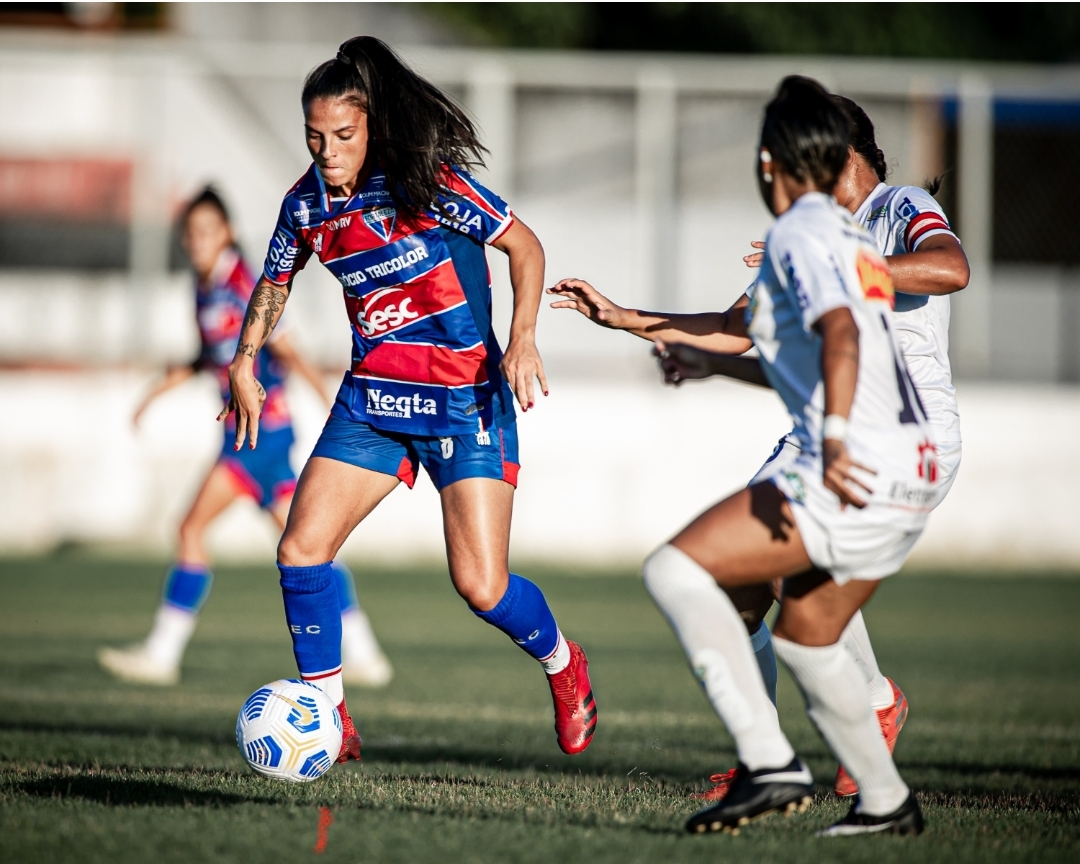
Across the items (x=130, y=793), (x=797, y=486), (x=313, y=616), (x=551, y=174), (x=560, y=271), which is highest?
(x=551, y=174)

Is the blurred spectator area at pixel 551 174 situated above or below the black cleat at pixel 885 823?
above

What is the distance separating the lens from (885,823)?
12.9 ft

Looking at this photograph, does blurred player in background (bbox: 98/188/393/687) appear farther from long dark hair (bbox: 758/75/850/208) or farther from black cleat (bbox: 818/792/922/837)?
long dark hair (bbox: 758/75/850/208)

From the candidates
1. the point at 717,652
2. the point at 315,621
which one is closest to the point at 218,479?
the point at 315,621

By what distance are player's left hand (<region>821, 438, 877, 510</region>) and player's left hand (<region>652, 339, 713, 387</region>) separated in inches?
19.5

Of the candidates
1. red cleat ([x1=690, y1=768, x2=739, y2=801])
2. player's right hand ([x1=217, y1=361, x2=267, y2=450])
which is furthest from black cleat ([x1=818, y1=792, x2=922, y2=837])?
player's right hand ([x1=217, y1=361, x2=267, y2=450])

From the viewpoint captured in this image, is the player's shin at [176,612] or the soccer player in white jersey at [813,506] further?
the player's shin at [176,612]

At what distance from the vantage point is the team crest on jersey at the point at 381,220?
486cm

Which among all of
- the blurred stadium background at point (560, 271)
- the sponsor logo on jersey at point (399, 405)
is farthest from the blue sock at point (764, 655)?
the blurred stadium background at point (560, 271)

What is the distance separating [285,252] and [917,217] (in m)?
2.31

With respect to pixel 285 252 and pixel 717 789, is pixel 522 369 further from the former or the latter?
pixel 717 789

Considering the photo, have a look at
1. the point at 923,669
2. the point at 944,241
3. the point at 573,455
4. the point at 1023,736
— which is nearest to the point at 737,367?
the point at 944,241

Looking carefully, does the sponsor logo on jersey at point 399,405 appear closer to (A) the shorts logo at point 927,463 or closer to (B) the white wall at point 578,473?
(A) the shorts logo at point 927,463

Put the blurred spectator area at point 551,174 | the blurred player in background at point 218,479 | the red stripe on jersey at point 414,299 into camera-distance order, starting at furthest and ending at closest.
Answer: the blurred spectator area at point 551,174
the blurred player in background at point 218,479
the red stripe on jersey at point 414,299
